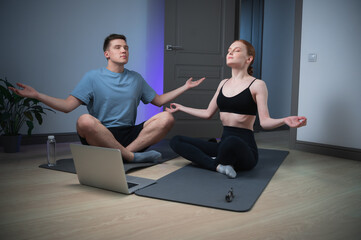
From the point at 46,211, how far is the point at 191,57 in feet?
9.27

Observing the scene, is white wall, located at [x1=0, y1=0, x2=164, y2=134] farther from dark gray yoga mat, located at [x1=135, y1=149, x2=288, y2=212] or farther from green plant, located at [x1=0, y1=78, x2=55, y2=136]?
dark gray yoga mat, located at [x1=135, y1=149, x2=288, y2=212]

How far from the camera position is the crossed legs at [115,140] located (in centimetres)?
234

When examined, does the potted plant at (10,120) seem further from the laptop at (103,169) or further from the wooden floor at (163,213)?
the laptop at (103,169)

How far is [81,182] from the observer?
2010mm

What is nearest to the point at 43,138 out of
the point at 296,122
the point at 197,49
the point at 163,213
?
the point at 197,49

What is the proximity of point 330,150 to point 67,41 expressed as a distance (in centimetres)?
302

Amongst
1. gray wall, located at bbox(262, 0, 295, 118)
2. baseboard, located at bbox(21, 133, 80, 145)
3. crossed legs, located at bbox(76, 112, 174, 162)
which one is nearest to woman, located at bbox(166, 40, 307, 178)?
crossed legs, located at bbox(76, 112, 174, 162)

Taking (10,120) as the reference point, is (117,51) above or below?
above

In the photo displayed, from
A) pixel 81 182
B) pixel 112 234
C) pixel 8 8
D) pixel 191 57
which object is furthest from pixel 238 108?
pixel 8 8

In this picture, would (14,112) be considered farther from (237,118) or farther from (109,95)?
(237,118)

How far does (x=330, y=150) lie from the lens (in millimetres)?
3217

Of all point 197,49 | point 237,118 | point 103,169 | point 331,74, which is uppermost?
point 197,49

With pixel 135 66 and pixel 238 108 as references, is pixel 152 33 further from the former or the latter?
pixel 238 108

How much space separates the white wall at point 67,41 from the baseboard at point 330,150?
1842mm
